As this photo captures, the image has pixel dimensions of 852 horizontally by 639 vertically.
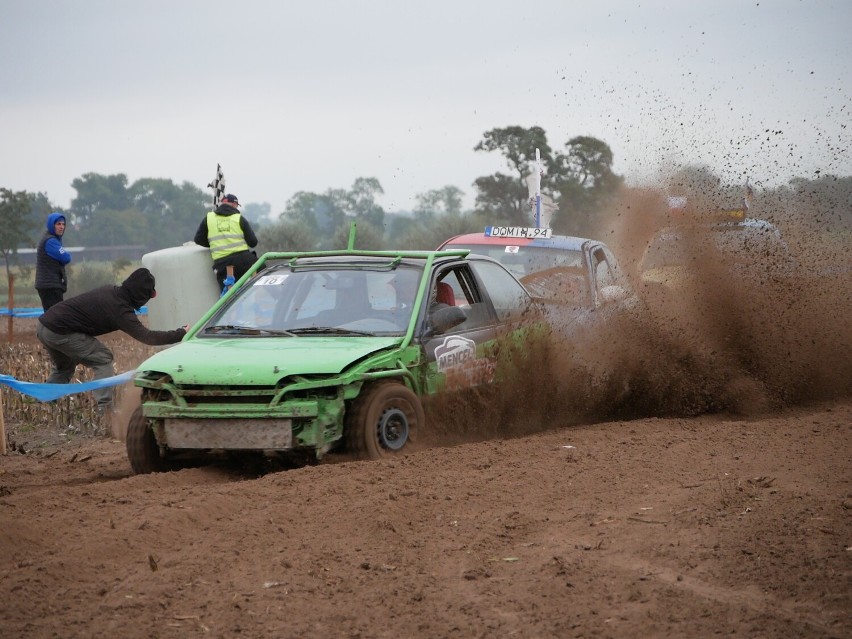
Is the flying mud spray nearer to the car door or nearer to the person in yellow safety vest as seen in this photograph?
the car door

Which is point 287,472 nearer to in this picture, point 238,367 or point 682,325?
point 238,367

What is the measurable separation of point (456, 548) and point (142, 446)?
290 centimetres

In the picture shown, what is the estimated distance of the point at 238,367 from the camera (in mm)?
6980

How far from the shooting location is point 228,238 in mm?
11961

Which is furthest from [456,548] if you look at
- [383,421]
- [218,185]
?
[218,185]

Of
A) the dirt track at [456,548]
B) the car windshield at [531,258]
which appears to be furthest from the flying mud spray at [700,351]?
the dirt track at [456,548]

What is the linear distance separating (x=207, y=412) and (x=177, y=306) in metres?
4.99

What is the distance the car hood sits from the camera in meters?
6.90

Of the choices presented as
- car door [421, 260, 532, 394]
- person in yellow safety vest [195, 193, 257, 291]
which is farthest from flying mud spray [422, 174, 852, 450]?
person in yellow safety vest [195, 193, 257, 291]

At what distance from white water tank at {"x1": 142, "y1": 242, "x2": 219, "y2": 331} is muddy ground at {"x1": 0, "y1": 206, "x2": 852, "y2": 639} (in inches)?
116

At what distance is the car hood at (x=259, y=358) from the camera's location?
690cm

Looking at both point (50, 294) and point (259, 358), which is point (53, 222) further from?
point (259, 358)

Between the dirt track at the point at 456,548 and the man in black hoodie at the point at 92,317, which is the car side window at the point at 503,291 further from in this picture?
the man in black hoodie at the point at 92,317

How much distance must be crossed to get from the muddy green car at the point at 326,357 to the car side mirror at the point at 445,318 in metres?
0.01
